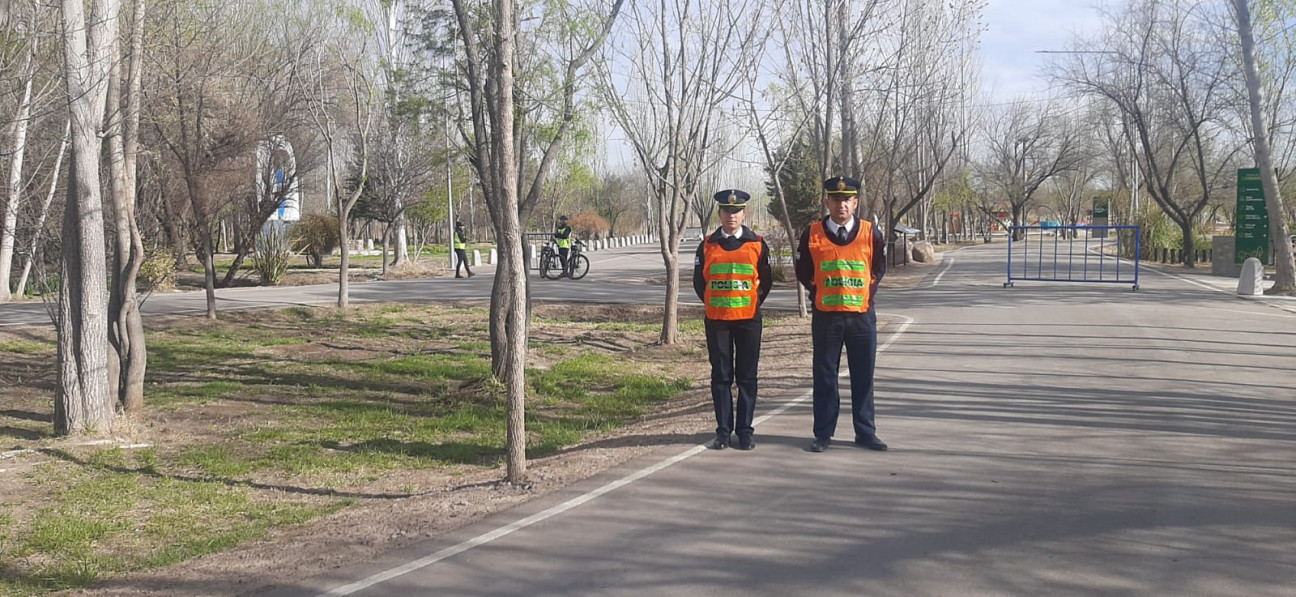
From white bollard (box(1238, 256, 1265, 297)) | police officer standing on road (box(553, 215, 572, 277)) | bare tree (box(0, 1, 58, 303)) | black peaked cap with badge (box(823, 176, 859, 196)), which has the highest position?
bare tree (box(0, 1, 58, 303))

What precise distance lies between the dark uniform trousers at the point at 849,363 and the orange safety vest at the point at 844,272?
82mm

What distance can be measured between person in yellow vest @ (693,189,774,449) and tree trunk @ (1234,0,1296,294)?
17910mm

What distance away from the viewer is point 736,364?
23.9 ft

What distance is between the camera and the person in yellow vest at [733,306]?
23.5ft

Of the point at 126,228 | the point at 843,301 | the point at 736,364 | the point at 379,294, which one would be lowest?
the point at 379,294

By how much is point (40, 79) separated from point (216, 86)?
932cm

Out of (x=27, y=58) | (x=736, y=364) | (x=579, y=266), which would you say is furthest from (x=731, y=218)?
(x=579, y=266)

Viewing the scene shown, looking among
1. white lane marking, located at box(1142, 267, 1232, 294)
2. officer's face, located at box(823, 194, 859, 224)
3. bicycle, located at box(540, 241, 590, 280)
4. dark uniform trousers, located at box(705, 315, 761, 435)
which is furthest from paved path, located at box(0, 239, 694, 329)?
officer's face, located at box(823, 194, 859, 224)

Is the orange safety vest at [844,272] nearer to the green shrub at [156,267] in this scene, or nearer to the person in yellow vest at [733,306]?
the person in yellow vest at [733,306]

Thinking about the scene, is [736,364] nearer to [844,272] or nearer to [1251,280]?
[844,272]

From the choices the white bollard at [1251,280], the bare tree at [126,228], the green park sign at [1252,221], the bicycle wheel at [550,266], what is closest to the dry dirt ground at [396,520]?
the bare tree at [126,228]

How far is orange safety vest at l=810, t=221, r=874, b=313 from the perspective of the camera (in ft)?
22.7

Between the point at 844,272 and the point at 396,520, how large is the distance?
3322 millimetres

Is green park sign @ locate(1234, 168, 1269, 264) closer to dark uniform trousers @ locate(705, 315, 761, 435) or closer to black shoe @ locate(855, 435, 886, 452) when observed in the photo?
black shoe @ locate(855, 435, 886, 452)
